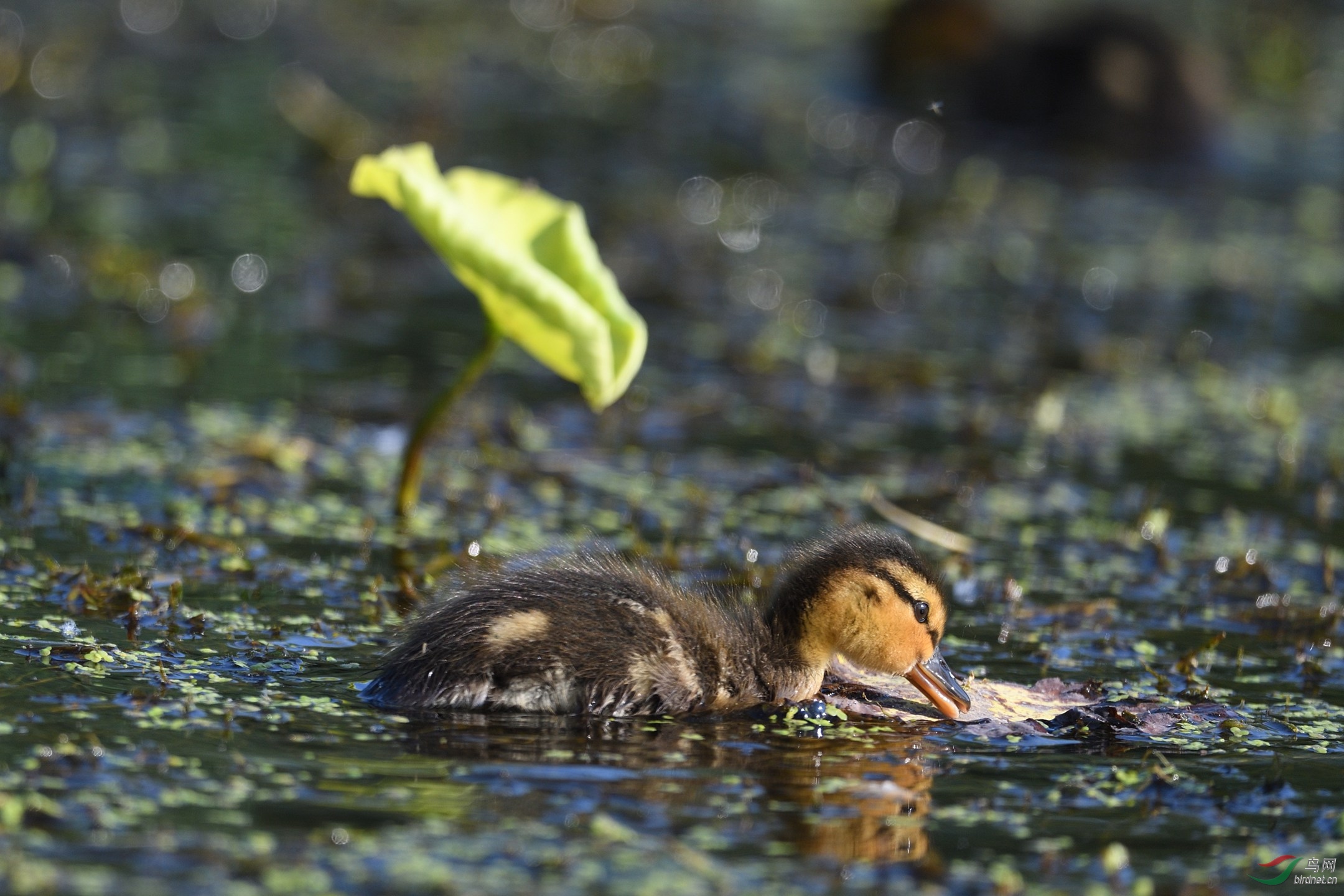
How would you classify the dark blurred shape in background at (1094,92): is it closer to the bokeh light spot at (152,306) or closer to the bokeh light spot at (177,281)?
the bokeh light spot at (177,281)

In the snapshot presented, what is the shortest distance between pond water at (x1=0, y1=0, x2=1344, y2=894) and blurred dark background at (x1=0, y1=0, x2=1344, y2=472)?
52 millimetres

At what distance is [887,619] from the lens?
5746 millimetres

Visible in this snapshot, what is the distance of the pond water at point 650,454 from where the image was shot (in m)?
4.62

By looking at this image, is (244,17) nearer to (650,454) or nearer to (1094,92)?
(1094,92)

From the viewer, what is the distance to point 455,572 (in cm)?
592

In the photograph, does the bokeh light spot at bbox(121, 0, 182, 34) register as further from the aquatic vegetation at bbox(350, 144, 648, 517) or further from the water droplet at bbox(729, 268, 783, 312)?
the aquatic vegetation at bbox(350, 144, 648, 517)

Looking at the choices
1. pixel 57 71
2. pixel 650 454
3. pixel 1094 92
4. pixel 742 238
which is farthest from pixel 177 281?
pixel 1094 92

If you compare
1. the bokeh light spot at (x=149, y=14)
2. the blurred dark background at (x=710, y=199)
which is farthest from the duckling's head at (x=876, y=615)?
the bokeh light spot at (x=149, y=14)

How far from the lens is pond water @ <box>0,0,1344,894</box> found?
4625mm

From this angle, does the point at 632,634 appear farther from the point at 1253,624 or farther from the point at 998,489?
the point at 998,489

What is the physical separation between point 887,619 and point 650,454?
3.03 metres

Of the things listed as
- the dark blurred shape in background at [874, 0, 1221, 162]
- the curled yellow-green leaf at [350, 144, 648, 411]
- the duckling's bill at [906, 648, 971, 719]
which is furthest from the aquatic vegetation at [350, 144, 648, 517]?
the dark blurred shape in background at [874, 0, 1221, 162]

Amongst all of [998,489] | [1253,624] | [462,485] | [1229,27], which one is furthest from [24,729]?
[1229,27]

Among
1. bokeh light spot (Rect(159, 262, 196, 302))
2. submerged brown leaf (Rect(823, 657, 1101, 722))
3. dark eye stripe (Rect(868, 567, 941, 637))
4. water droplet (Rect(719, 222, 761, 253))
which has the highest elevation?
water droplet (Rect(719, 222, 761, 253))
